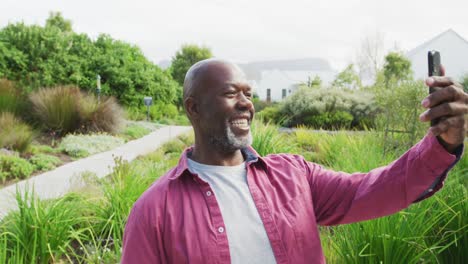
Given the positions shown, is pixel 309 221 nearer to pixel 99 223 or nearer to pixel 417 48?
pixel 99 223

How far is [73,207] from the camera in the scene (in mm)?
4328

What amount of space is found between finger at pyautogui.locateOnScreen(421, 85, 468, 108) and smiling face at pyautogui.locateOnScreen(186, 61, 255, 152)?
2.12 ft

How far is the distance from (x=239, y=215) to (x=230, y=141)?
0.27 meters

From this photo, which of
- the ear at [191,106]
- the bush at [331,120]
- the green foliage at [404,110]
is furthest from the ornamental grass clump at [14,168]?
the bush at [331,120]

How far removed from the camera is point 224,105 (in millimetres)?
1801

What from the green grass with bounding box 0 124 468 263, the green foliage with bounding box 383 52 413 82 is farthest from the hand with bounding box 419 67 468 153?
the green foliage with bounding box 383 52 413 82

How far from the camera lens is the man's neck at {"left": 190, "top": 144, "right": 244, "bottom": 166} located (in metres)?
1.87

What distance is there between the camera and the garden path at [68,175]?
6.21 meters

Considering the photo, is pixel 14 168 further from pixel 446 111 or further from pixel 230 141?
pixel 446 111

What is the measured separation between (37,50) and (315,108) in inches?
400

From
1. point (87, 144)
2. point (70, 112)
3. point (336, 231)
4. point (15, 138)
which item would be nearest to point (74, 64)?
point (70, 112)

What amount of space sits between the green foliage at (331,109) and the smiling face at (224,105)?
14.3m

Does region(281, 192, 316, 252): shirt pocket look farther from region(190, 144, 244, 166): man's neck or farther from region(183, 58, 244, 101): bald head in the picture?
region(183, 58, 244, 101): bald head

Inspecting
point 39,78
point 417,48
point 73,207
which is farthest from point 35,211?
point 417,48
